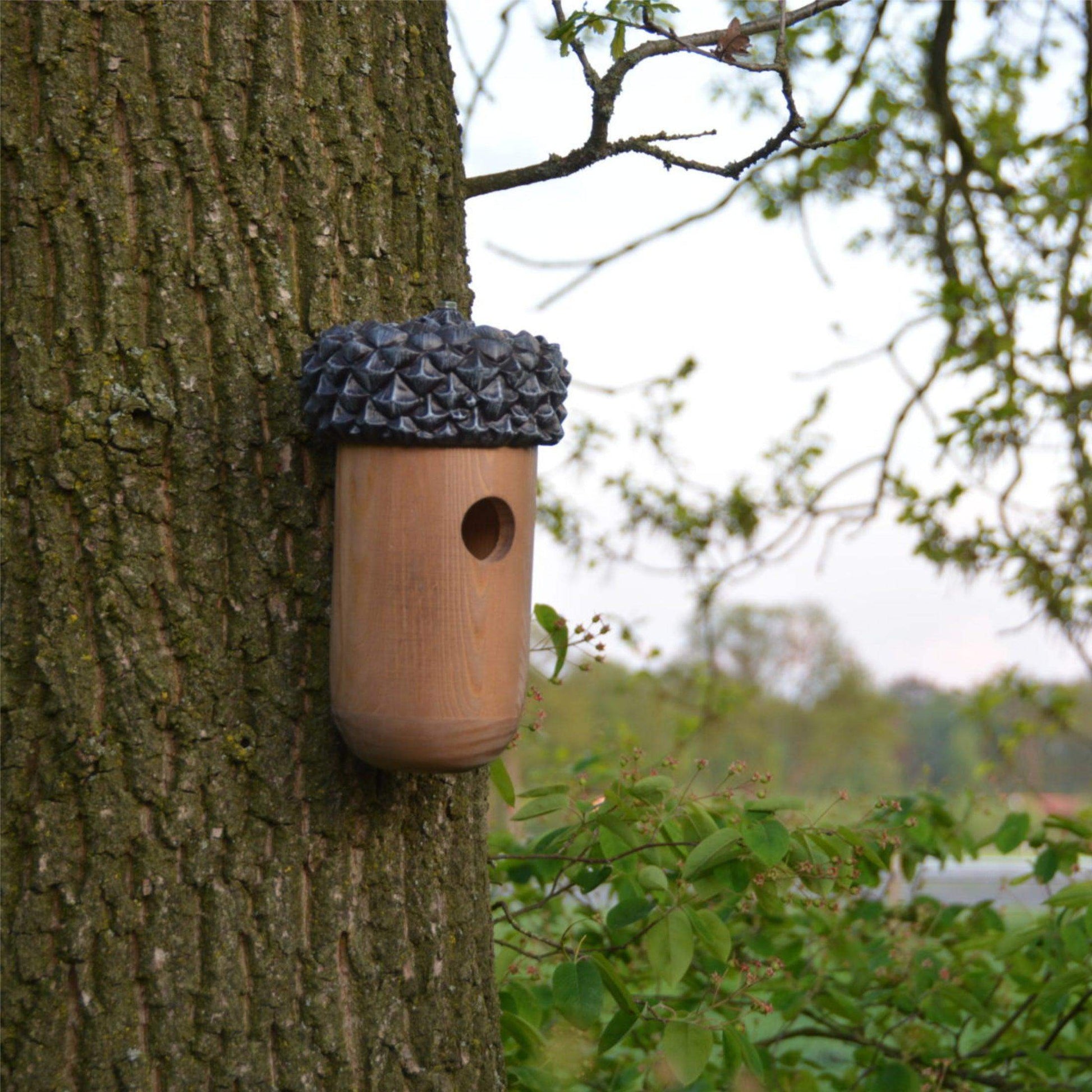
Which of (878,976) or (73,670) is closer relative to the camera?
(73,670)

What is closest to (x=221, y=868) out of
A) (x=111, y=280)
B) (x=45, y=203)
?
(x=111, y=280)

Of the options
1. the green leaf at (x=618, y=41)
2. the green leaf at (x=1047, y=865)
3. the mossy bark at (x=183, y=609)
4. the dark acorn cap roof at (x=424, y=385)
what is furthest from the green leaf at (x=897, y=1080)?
the green leaf at (x=618, y=41)

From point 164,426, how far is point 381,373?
27 cm

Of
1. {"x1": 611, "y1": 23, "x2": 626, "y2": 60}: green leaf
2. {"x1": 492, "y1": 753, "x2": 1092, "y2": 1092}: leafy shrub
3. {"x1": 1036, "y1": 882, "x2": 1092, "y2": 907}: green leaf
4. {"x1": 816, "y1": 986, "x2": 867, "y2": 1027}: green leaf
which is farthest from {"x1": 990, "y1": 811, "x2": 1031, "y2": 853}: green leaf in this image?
{"x1": 611, "y1": 23, "x2": 626, "y2": 60}: green leaf

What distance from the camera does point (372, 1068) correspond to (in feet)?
4.29

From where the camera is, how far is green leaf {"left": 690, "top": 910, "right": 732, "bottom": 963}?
144 centimetres

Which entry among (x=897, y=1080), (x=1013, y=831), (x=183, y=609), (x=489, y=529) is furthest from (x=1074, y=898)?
(x=183, y=609)

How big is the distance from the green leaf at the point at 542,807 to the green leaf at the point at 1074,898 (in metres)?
0.76

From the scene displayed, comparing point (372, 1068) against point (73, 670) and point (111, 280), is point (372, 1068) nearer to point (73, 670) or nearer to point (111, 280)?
→ point (73, 670)

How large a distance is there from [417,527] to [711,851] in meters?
0.58

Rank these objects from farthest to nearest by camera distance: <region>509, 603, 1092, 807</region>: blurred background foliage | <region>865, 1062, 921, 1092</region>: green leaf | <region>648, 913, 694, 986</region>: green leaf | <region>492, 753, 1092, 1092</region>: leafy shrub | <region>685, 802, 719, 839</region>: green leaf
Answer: <region>509, 603, 1092, 807</region>: blurred background foliage < <region>865, 1062, 921, 1092</region>: green leaf < <region>685, 802, 719, 839</region>: green leaf < <region>492, 753, 1092, 1092</region>: leafy shrub < <region>648, 913, 694, 986</region>: green leaf

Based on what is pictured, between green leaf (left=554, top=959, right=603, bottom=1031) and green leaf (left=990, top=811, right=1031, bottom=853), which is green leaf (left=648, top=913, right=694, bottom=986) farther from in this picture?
green leaf (left=990, top=811, right=1031, bottom=853)

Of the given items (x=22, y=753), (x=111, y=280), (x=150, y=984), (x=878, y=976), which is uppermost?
(x=111, y=280)

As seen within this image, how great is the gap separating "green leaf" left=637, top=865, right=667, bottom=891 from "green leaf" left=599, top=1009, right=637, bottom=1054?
20 cm
